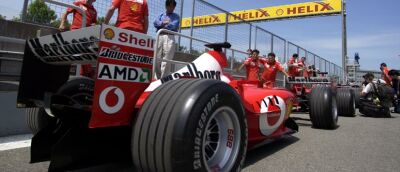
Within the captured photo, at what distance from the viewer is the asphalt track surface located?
9.21ft

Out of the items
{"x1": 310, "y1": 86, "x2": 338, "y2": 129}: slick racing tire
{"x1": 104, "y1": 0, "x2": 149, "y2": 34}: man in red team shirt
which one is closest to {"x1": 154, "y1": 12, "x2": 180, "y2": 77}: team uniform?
{"x1": 104, "y1": 0, "x2": 149, "y2": 34}: man in red team shirt

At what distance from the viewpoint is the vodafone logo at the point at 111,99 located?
6.46 ft

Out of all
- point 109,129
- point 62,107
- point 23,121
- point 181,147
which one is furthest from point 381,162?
point 23,121

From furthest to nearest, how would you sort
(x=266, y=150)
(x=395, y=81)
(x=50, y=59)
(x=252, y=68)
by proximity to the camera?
(x=395, y=81)
(x=252, y=68)
(x=266, y=150)
(x=50, y=59)

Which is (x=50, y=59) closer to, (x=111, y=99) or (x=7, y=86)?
(x=111, y=99)

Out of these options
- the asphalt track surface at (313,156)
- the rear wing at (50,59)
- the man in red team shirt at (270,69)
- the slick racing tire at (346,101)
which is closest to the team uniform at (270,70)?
the man in red team shirt at (270,69)

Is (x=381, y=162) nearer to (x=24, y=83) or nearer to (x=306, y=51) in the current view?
(x=24, y=83)

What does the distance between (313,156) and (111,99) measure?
7.53 ft

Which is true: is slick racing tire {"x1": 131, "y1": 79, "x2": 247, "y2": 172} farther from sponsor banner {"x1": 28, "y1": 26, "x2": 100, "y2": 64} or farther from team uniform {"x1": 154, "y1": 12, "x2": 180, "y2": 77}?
team uniform {"x1": 154, "y1": 12, "x2": 180, "y2": 77}

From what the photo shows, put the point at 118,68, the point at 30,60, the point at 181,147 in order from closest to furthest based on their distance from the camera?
1. the point at 181,147
2. the point at 118,68
3. the point at 30,60

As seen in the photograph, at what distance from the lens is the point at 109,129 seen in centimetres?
233

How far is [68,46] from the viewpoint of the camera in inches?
90.4

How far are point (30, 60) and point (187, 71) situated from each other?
127 cm

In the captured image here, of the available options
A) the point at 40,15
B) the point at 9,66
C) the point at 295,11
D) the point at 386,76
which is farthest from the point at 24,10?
the point at 295,11
